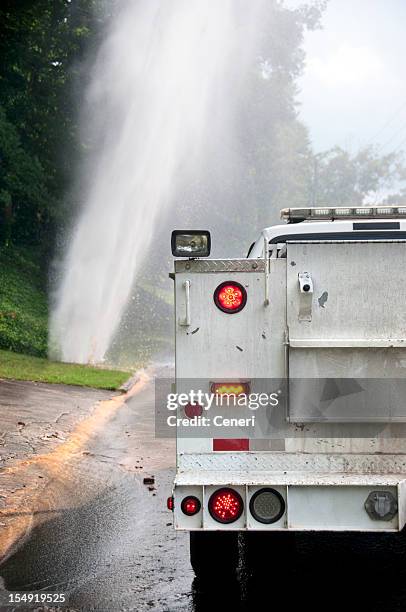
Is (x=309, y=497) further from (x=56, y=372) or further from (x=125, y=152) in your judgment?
(x=125, y=152)

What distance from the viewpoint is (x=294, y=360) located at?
490 cm

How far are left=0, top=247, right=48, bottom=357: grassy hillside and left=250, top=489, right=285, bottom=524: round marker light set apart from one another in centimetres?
2007

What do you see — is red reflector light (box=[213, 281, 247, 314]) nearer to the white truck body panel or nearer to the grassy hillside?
the white truck body panel

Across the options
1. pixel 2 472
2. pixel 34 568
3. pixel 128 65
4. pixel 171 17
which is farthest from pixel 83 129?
pixel 34 568

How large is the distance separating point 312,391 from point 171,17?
3252 centimetres

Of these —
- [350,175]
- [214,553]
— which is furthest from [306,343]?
[350,175]

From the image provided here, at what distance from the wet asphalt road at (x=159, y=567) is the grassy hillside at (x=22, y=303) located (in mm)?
16097

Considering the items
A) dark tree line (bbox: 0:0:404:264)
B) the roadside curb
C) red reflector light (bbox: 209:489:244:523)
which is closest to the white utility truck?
red reflector light (bbox: 209:489:244:523)

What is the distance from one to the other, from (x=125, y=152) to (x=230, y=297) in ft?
98.2

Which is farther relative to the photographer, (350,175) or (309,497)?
(350,175)

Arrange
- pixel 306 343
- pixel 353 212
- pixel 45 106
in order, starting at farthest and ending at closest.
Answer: pixel 45 106
pixel 353 212
pixel 306 343

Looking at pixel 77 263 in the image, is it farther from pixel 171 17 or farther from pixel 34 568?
pixel 34 568

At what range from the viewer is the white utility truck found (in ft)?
16.1

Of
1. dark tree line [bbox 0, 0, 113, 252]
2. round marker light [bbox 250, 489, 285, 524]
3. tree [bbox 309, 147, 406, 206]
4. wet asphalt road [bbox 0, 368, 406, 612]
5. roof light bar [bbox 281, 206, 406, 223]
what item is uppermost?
tree [bbox 309, 147, 406, 206]
